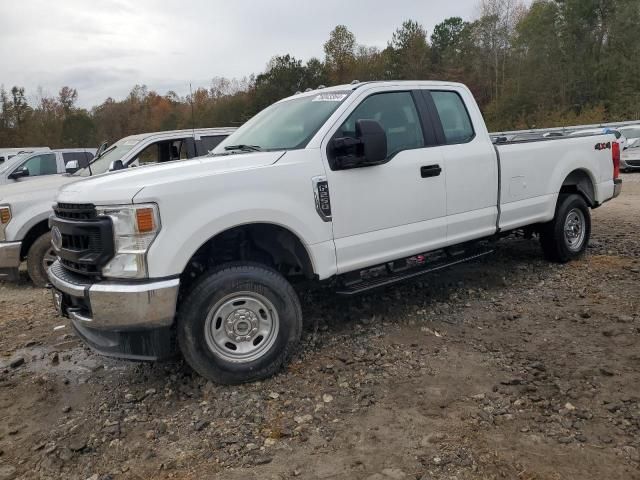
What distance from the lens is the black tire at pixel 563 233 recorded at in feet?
20.4

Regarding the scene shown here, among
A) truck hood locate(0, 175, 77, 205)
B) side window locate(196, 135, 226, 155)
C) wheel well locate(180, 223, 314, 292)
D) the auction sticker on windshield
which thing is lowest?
wheel well locate(180, 223, 314, 292)

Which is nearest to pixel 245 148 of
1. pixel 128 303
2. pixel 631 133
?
pixel 128 303

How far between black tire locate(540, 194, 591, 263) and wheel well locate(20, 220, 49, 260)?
6.01 meters

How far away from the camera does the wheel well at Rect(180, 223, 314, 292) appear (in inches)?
156

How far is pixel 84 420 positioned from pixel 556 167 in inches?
205

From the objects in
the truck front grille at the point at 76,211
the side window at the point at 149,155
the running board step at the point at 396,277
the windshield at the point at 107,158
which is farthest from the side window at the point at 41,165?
the running board step at the point at 396,277

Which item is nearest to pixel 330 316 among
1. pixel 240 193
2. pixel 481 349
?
pixel 481 349

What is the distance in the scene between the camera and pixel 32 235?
6.82m

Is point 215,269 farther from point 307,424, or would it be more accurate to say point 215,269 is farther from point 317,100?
point 317,100

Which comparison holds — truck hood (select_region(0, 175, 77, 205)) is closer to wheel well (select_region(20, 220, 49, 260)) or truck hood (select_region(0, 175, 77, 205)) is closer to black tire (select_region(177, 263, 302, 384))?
wheel well (select_region(20, 220, 49, 260))

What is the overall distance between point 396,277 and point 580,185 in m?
3.20

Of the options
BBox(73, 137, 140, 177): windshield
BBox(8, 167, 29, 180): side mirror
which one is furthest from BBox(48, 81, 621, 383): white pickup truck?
BBox(8, 167, 29, 180): side mirror

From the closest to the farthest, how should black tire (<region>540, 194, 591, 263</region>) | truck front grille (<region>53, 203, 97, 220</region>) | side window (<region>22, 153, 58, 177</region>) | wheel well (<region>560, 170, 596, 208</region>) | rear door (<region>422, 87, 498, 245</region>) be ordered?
truck front grille (<region>53, 203, 97, 220</region>), rear door (<region>422, 87, 498, 245</region>), black tire (<region>540, 194, 591, 263</region>), wheel well (<region>560, 170, 596, 208</region>), side window (<region>22, 153, 58, 177</region>)

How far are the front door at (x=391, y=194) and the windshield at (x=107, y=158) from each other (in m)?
4.57
